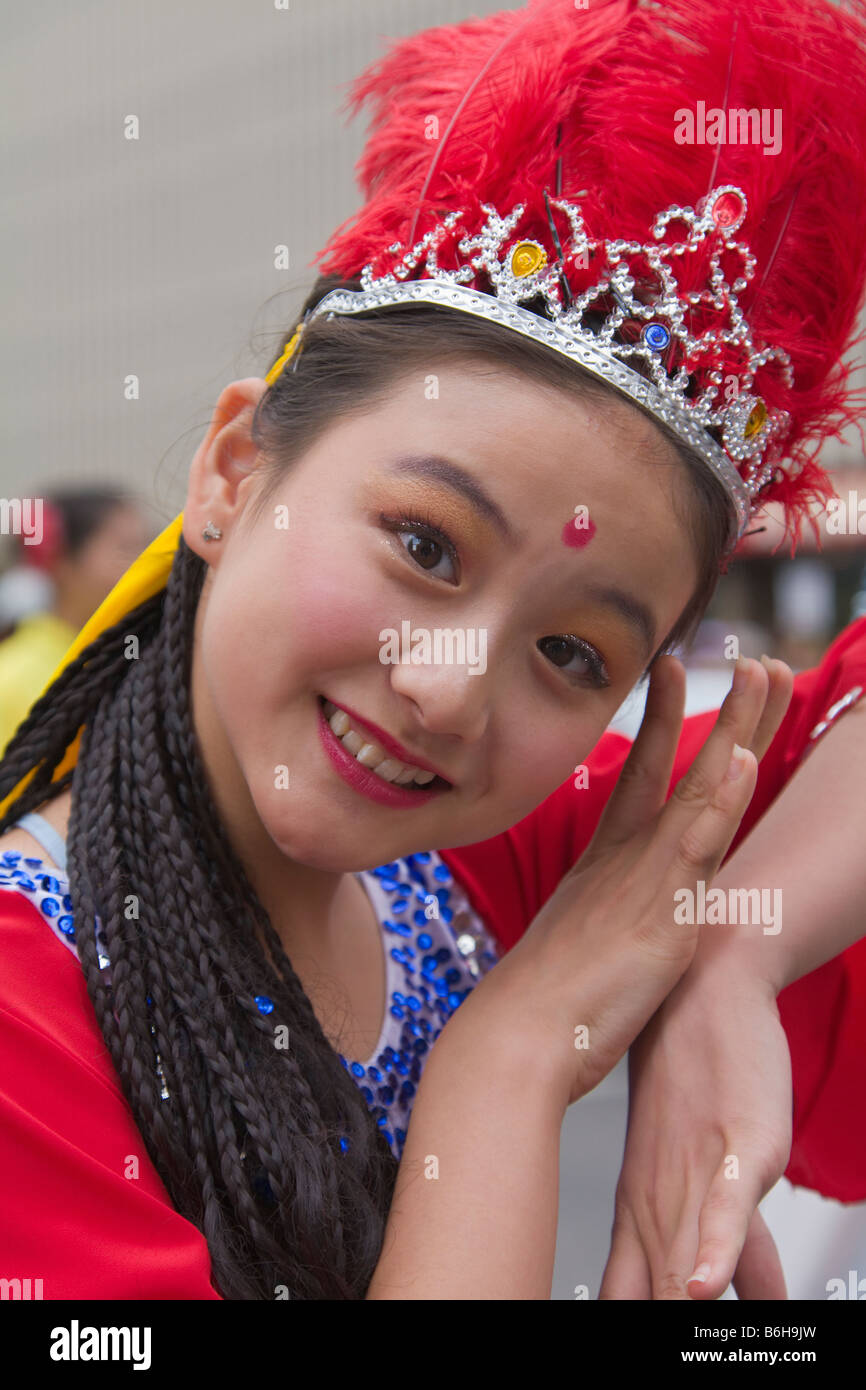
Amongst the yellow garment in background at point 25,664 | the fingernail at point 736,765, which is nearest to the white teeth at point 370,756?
the fingernail at point 736,765

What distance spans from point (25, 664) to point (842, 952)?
2.46 m

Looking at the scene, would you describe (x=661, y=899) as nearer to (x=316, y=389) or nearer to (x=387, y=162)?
(x=316, y=389)

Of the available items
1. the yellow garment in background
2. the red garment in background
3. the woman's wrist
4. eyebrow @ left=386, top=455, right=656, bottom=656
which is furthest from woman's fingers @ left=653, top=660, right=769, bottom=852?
the yellow garment in background

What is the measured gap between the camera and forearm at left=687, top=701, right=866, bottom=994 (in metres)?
1.30

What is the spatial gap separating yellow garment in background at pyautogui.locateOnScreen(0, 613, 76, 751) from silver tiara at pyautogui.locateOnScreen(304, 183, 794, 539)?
2027 millimetres

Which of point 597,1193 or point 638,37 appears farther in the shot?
point 597,1193

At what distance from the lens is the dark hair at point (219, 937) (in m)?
1.04

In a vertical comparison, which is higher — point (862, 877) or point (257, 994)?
point (862, 877)

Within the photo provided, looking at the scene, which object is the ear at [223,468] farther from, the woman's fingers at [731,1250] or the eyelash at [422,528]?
the woman's fingers at [731,1250]

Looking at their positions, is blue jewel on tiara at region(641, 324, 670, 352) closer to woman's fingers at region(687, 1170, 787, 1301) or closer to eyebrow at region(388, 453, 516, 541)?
eyebrow at region(388, 453, 516, 541)

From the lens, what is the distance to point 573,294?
46.0 inches

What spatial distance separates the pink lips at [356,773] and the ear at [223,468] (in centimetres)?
26
